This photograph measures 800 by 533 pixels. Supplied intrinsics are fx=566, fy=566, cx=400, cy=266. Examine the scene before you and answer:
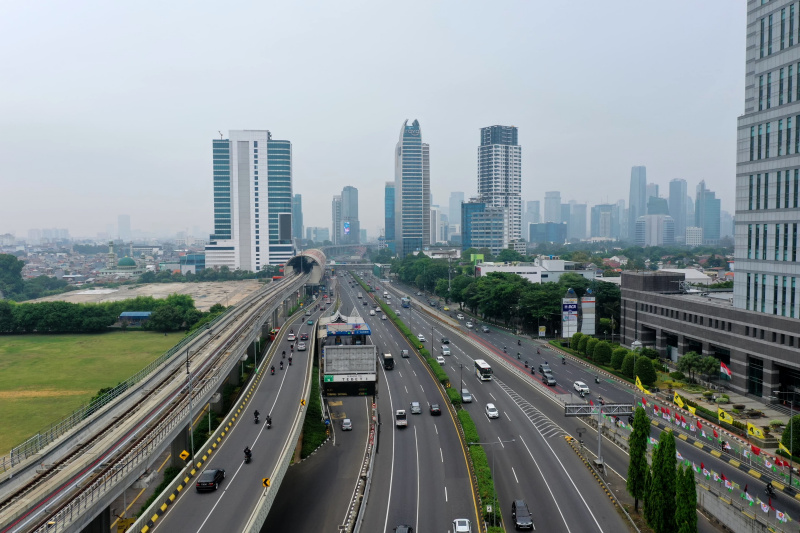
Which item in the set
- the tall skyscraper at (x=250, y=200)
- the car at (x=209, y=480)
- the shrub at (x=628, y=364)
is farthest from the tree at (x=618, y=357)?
→ the tall skyscraper at (x=250, y=200)

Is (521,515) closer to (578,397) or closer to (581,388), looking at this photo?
(578,397)

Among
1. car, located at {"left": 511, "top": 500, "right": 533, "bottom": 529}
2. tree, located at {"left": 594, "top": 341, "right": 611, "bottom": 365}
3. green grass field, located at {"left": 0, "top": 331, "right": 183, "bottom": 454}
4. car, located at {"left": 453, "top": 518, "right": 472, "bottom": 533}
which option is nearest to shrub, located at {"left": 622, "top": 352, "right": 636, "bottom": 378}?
tree, located at {"left": 594, "top": 341, "right": 611, "bottom": 365}

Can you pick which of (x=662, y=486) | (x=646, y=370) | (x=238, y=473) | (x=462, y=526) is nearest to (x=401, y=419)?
(x=462, y=526)


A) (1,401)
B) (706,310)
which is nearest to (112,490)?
(1,401)

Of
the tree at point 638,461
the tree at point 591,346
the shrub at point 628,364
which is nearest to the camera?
the tree at point 638,461

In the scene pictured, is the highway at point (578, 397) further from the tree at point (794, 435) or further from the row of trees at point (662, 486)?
the row of trees at point (662, 486)
